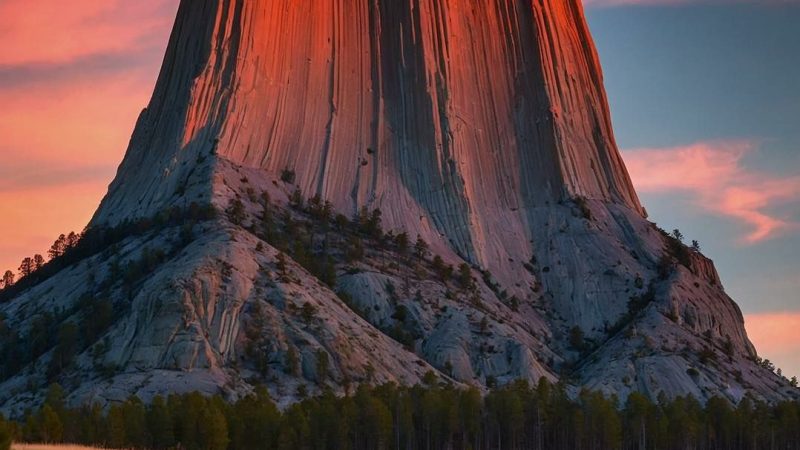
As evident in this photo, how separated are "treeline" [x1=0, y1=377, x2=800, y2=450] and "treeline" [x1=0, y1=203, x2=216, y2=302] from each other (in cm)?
3374

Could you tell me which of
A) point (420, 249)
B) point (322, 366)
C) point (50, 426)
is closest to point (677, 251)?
point (420, 249)

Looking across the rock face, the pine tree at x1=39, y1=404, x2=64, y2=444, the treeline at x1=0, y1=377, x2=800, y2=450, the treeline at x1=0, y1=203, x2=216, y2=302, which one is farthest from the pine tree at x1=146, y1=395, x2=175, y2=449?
the treeline at x1=0, y1=203, x2=216, y2=302

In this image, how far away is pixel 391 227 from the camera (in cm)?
17312

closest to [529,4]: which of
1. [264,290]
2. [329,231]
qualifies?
[329,231]

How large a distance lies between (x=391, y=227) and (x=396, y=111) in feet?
64.7

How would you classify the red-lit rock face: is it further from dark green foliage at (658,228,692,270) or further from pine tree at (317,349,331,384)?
pine tree at (317,349,331,384)

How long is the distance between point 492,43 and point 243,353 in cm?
7788

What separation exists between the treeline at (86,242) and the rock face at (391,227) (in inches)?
100

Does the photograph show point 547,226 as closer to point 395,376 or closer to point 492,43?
point 492,43

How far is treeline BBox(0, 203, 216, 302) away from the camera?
152875 millimetres

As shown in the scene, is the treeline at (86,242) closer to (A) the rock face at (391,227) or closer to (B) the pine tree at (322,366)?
(A) the rock face at (391,227)

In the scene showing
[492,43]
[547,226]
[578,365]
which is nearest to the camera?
[578,365]

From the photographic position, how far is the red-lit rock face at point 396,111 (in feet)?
570

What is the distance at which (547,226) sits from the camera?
594 feet
